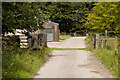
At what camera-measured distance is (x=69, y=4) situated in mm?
55906

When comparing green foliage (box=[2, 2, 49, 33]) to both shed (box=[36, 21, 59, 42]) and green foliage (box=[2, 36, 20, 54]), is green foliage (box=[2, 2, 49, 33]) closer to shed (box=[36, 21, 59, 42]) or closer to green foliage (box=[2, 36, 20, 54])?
green foliage (box=[2, 36, 20, 54])

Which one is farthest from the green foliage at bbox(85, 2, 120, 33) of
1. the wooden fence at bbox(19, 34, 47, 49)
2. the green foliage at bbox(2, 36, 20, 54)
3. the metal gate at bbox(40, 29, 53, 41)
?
the green foliage at bbox(2, 36, 20, 54)

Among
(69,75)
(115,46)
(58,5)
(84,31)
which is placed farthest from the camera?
(84,31)

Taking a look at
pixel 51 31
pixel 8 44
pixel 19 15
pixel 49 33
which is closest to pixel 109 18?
pixel 51 31

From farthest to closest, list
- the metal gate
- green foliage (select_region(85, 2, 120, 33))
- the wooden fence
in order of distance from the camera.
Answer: the metal gate
green foliage (select_region(85, 2, 120, 33))
the wooden fence

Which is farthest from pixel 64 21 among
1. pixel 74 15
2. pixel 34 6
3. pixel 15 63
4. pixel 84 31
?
pixel 15 63

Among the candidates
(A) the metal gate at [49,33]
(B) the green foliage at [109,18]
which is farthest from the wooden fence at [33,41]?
(A) the metal gate at [49,33]

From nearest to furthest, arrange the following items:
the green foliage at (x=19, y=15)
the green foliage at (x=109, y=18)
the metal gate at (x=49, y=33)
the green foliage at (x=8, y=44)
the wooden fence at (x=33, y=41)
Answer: the green foliage at (x=8, y=44) → the green foliage at (x=19, y=15) → the wooden fence at (x=33, y=41) → the green foliage at (x=109, y=18) → the metal gate at (x=49, y=33)

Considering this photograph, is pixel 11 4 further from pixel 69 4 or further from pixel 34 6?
pixel 69 4

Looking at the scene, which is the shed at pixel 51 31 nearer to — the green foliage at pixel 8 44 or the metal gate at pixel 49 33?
the metal gate at pixel 49 33

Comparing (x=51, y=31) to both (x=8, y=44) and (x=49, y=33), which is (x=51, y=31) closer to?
(x=49, y=33)

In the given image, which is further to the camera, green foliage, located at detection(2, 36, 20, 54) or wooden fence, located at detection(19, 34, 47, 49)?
wooden fence, located at detection(19, 34, 47, 49)

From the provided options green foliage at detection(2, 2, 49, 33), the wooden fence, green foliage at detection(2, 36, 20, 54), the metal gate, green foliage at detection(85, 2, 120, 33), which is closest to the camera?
green foliage at detection(2, 36, 20, 54)

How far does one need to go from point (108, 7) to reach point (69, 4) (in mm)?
35511
